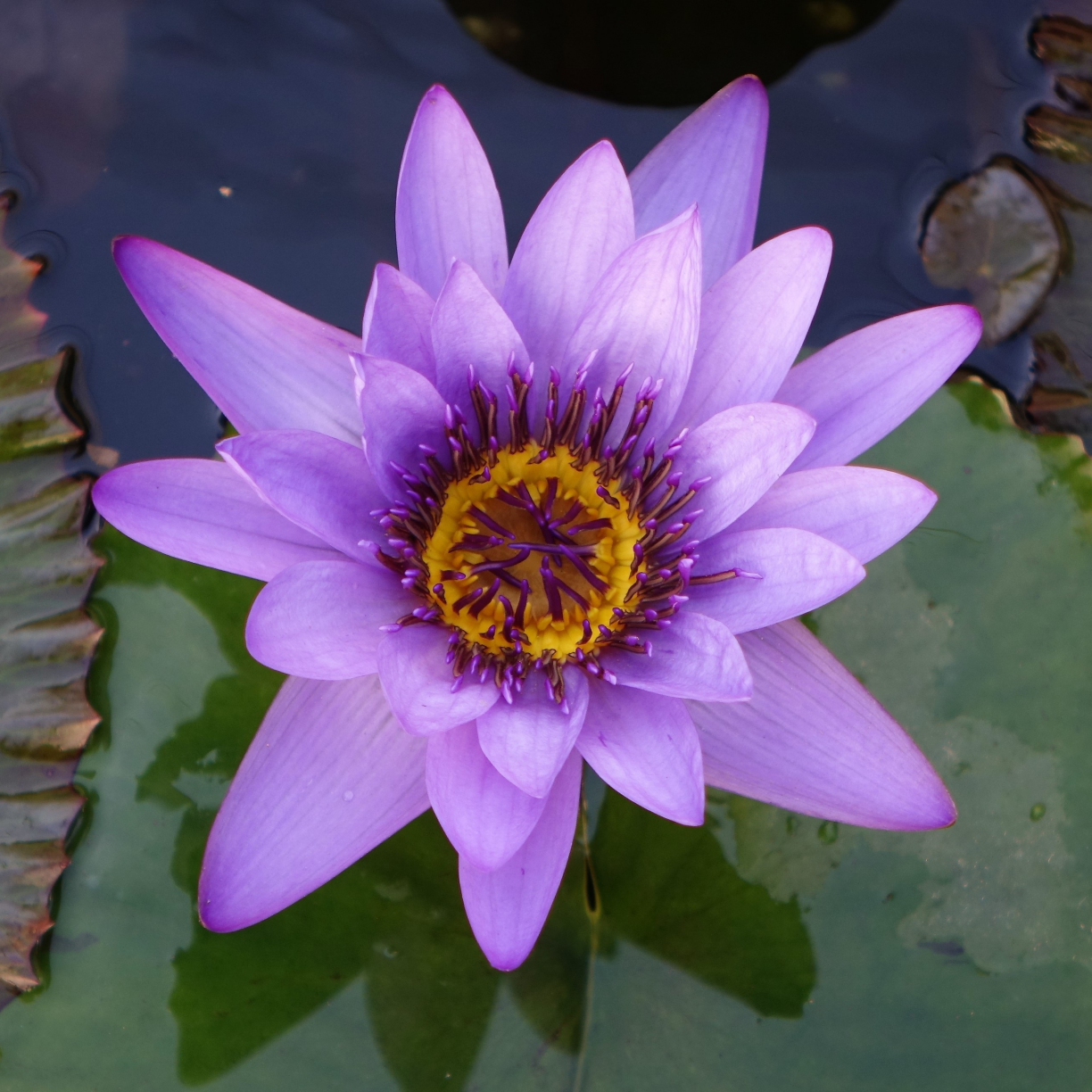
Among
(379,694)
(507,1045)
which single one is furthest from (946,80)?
(507,1045)

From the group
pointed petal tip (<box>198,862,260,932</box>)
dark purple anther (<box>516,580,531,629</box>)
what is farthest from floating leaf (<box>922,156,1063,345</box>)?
pointed petal tip (<box>198,862,260,932</box>)

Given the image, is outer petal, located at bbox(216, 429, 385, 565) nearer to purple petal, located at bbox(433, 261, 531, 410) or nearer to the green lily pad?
purple petal, located at bbox(433, 261, 531, 410)

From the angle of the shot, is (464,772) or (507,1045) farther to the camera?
(507,1045)

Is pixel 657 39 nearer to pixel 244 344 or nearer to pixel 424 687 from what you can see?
pixel 244 344

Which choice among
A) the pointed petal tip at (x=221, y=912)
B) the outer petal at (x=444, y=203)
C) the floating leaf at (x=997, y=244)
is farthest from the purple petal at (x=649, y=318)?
the floating leaf at (x=997, y=244)

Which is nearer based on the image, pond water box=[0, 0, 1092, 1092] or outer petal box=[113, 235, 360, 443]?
outer petal box=[113, 235, 360, 443]

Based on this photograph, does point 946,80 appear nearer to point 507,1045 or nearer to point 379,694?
point 379,694

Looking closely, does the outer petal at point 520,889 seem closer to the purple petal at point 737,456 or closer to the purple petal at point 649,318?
the purple petal at point 737,456

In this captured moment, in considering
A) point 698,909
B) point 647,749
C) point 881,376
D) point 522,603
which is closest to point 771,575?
point 647,749
